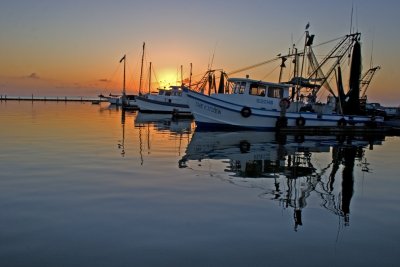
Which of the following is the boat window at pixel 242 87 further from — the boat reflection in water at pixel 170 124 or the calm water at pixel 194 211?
the calm water at pixel 194 211

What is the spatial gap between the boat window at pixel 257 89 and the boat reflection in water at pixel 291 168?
8.79 metres

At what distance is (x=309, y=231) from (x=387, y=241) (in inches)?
47.1

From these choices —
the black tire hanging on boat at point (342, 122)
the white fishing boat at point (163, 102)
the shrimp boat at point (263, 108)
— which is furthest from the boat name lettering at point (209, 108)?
the white fishing boat at point (163, 102)

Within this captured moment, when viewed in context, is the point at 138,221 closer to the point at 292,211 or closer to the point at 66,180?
the point at 292,211

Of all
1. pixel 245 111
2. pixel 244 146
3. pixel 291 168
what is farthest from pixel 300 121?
pixel 291 168

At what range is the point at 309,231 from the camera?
6797 millimetres

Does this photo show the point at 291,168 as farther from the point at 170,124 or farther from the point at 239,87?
the point at 170,124

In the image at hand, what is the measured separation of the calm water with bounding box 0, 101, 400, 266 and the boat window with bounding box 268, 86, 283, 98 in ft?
51.2

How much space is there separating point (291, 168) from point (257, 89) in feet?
57.1

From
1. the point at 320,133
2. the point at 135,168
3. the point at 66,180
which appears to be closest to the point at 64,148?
the point at 135,168

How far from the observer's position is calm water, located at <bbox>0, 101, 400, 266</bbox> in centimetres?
564

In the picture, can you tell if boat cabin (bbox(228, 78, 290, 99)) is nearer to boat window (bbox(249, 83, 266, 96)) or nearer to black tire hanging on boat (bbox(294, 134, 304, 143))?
boat window (bbox(249, 83, 266, 96))

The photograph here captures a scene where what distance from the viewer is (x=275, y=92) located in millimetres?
30578

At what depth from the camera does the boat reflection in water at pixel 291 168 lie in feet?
30.1
